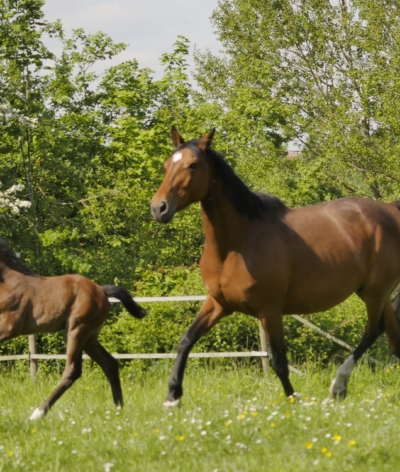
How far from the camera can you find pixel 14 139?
14406 millimetres

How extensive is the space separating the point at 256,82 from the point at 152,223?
19452 millimetres

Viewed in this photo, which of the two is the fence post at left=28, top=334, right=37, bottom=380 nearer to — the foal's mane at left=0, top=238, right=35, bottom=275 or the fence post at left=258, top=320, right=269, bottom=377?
the fence post at left=258, top=320, right=269, bottom=377

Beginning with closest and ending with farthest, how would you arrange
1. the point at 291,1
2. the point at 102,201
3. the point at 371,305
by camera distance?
the point at 371,305 → the point at 102,201 → the point at 291,1

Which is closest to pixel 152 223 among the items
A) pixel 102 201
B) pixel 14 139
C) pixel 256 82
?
pixel 102 201

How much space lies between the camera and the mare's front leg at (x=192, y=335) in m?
6.92

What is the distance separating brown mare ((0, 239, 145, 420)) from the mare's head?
1556mm

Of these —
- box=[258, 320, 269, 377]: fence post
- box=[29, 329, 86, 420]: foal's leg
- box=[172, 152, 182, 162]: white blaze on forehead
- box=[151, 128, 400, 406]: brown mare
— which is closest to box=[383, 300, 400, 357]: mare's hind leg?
box=[151, 128, 400, 406]: brown mare

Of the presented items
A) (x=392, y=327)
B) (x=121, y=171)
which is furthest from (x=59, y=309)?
(x=121, y=171)

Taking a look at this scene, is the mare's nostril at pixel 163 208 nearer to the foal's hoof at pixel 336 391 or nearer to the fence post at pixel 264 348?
the foal's hoof at pixel 336 391

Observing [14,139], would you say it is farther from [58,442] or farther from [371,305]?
[58,442]

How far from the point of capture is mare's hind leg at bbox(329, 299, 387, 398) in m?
7.50

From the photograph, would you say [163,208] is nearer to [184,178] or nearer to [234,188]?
[184,178]

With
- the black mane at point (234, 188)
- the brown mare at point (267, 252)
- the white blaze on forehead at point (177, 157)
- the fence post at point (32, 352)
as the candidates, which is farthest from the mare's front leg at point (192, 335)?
the fence post at point (32, 352)

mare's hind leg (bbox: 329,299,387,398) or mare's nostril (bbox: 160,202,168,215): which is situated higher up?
mare's nostril (bbox: 160,202,168,215)
